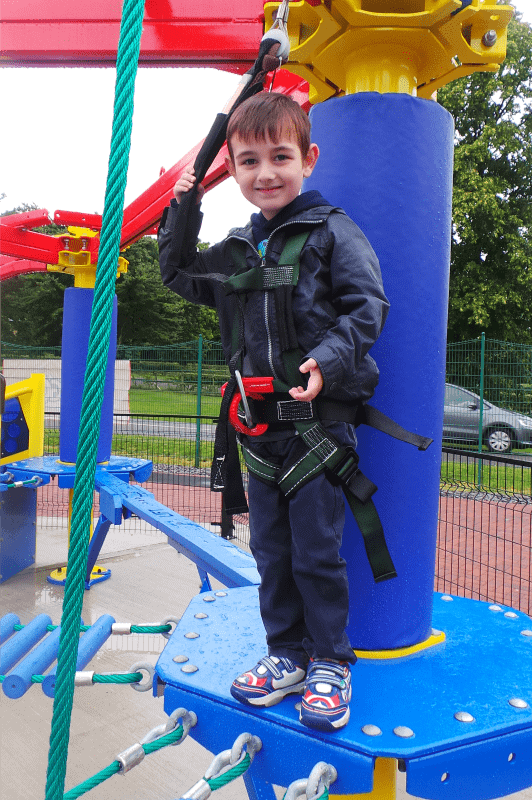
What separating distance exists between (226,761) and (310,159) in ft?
3.95

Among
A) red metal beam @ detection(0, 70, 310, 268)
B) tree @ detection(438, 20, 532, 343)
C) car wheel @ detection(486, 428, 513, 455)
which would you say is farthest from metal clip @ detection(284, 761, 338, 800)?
tree @ detection(438, 20, 532, 343)

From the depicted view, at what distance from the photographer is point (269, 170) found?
1307 millimetres

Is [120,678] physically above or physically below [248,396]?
below

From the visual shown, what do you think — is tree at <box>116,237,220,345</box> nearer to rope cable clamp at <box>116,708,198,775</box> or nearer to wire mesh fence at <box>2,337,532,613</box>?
wire mesh fence at <box>2,337,532,613</box>

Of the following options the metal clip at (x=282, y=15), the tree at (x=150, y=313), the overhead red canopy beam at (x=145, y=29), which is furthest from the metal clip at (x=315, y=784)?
the tree at (x=150, y=313)

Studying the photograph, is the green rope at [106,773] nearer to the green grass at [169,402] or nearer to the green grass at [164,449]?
the green grass at [164,449]

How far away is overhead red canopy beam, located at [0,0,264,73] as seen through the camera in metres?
2.63

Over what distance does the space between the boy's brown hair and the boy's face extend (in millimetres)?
10

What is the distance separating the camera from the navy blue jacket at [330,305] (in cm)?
117

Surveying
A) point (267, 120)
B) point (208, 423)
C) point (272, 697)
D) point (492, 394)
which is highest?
point (267, 120)

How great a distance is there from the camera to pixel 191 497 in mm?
8805

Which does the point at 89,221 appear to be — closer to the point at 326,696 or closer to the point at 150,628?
the point at 150,628

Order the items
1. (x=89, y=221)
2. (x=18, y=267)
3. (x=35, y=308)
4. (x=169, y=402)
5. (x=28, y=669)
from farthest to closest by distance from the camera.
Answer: (x=35, y=308) < (x=169, y=402) < (x=18, y=267) < (x=89, y=221) < (x=28, y=669)

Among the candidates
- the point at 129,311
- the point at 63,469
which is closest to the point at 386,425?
the point at 63,469
